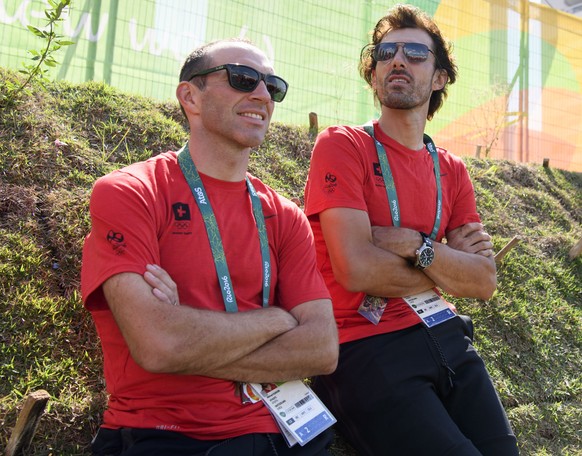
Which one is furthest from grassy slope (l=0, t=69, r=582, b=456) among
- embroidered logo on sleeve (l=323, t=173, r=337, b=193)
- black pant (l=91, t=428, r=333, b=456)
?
embroidered logo on sleeve (l=323, t=173, r=337, b=193)

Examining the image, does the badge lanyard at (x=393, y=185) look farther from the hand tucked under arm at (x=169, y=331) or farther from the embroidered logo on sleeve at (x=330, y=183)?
the hand tucked under arm at (x=169, y=331)

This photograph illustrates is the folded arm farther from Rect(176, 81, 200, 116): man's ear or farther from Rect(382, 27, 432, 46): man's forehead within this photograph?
Rect(382, 27, 432, 46): man's forehead

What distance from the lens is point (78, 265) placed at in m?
3.77

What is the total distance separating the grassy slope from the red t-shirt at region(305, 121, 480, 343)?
0.85m

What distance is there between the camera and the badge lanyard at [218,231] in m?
2.86

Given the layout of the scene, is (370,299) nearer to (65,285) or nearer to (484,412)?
(484,412)

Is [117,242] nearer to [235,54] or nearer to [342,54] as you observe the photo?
[235,54]

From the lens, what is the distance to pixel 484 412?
3.43 meters

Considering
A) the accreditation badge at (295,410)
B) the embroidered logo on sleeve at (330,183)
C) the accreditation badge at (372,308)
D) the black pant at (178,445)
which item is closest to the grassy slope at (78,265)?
the black pant at (178,445)

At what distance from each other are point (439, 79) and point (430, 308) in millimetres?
1881

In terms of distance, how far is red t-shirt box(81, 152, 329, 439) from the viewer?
262cm

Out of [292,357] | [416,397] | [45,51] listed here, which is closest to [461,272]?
[416,397]

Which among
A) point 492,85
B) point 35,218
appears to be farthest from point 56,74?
point 492,85

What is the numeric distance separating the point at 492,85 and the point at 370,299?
316 inches
